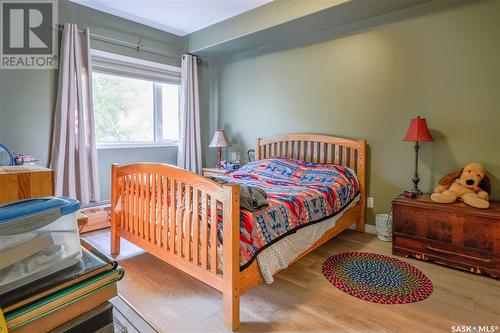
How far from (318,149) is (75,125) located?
2.73 m

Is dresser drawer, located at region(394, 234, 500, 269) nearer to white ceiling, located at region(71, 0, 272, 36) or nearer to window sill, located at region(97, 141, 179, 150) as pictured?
white ceiling, located at region(71, 0, 272, 36)

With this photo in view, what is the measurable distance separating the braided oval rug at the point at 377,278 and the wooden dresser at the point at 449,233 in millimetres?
217

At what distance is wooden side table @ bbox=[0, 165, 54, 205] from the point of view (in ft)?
2.98

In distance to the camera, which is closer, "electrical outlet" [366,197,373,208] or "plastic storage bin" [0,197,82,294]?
"plastic storage bin" [0,197,82,294]

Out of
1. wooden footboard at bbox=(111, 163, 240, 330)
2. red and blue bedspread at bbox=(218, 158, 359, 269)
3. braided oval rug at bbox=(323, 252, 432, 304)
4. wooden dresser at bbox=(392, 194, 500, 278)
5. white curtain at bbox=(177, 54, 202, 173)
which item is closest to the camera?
wooden footboard at bbox=(111, 163, 240, 330)

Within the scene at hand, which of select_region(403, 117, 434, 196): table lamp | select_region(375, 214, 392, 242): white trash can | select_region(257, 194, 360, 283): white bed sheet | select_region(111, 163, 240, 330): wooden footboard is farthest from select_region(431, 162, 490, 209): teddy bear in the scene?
select_region(111, 163, 240, 330): wooden footboard

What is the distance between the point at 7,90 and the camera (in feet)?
9.20

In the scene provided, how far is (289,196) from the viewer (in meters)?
2.22

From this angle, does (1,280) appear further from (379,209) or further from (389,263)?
(379,209)

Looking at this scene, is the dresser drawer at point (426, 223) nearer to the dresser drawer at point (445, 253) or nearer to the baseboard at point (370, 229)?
the dresser drawer at point (445, 253)

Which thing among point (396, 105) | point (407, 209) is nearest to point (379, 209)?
point (407, 209)

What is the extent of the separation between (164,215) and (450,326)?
6.12 ft

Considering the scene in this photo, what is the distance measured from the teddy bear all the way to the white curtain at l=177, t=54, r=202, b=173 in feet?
9.94

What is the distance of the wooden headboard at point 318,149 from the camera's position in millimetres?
3121
